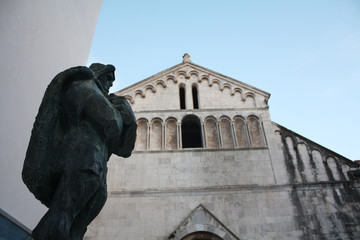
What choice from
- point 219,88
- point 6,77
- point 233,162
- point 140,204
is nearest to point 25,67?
point 6,77

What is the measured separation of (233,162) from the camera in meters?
10.8

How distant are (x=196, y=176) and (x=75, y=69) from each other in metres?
8.35

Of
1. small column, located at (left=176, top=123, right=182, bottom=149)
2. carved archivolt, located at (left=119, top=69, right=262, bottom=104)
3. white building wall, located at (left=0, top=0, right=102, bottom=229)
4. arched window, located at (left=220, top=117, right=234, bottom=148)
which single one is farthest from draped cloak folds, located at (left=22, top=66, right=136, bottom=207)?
carved archivolt, located at (left=119, top=69, right=262, bottom=104)

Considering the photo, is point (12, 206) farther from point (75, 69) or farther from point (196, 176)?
point (196, 176)

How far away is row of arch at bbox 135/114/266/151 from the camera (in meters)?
11.4

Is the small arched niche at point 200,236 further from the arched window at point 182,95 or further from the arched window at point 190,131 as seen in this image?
the arched window at point 182,95

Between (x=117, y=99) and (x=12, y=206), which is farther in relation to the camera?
(x=12, y=206)

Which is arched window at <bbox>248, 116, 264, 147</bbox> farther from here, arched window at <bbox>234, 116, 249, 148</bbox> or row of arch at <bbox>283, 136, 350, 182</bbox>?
row of arch at <bbox>283, 136, 350, 182</bbox>

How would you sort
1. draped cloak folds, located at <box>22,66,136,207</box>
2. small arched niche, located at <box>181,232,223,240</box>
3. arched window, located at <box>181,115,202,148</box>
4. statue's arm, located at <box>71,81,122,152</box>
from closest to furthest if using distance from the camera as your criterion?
draped cloak folds, located at <box>22,66,136,207</box> → statue's arm, located at <box>71,81,122,152</box> → small arched niche, located at <box>181,232,223,240</box> → arched window, located at <box>181,115,202,148</box>

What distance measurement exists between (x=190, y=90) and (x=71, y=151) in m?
11.0

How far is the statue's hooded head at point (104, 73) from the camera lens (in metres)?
3.13

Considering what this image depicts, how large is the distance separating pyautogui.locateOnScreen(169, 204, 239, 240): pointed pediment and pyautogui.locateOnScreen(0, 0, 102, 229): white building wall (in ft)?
13.9

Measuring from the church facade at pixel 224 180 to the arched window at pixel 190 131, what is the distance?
14 centimetres

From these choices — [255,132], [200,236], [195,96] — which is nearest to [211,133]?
[255,132]
